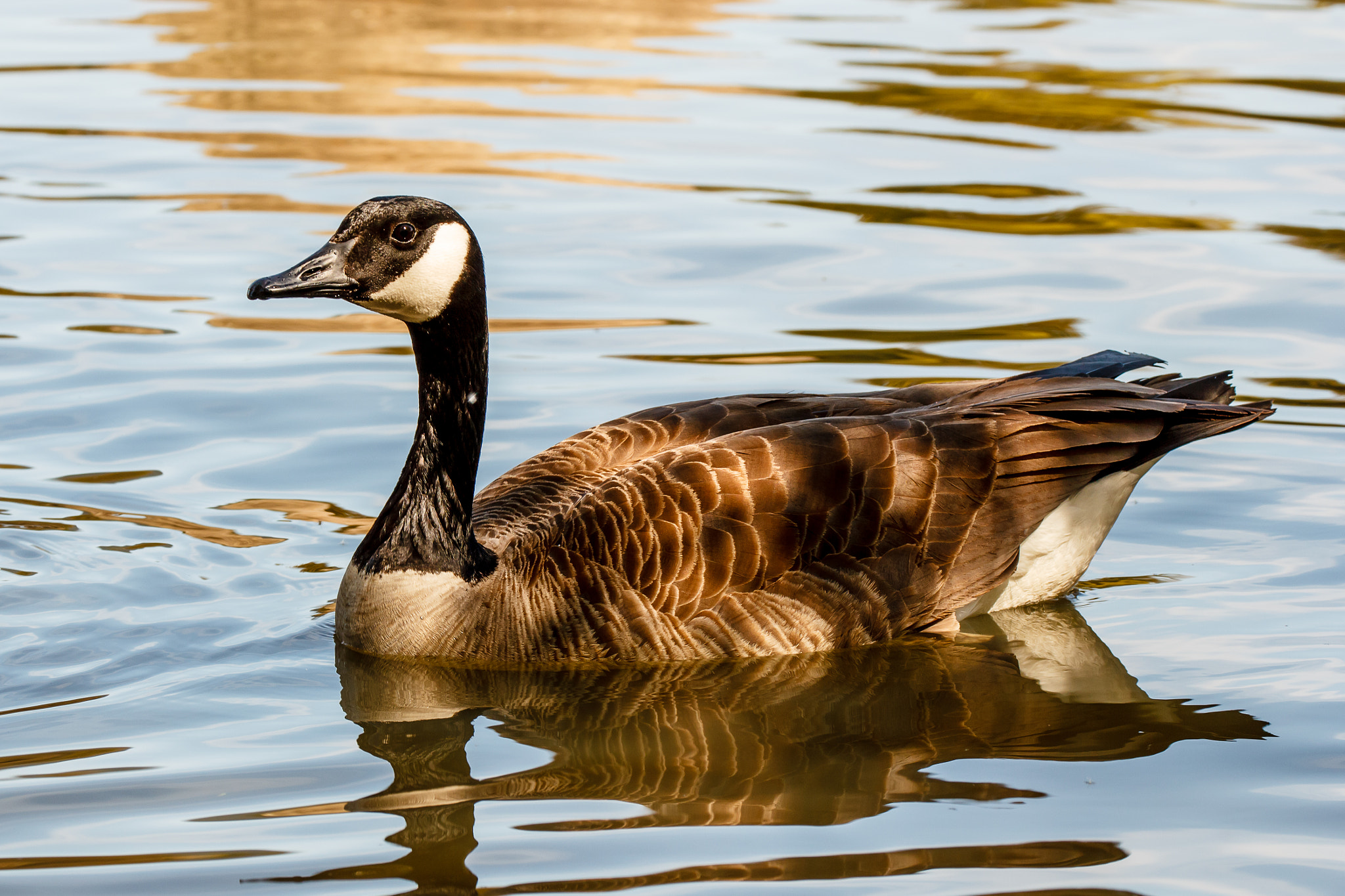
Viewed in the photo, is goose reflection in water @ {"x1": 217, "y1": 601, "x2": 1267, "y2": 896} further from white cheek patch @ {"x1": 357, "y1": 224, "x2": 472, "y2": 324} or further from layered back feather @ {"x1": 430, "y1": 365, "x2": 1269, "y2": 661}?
white cheek patch @ {"x1": 357, "y1": 224, "x2": 472, "y2": 324}

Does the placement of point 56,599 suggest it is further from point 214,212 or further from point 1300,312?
point 1300,312

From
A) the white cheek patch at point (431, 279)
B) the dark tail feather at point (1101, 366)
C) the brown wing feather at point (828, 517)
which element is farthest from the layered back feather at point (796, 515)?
the white cheek patch at point (431, 279)

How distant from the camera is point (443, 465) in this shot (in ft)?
25.6

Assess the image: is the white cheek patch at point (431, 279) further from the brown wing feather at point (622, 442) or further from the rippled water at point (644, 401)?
the rippled water at point (644, 401)

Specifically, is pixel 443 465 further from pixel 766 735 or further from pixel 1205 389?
pixel 1205 389

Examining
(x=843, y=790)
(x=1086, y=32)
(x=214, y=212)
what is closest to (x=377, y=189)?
(x=214, y=212)

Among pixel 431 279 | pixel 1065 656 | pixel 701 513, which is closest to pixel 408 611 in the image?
pixel 701 513

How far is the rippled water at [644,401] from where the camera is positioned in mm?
6035

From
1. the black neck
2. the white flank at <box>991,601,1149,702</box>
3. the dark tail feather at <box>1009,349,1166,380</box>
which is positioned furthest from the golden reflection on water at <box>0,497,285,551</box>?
the dark tail feather at <box>1009,349,1166,380</box>

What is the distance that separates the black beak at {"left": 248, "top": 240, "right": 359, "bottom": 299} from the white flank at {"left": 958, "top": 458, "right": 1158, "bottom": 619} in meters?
3.30

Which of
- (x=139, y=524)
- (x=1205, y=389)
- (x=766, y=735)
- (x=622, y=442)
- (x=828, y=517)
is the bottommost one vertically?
(x=766, y=735)

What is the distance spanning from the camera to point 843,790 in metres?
6.36

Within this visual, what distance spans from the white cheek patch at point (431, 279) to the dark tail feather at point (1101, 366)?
114 inches

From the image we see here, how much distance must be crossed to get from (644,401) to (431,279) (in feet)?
12.4
